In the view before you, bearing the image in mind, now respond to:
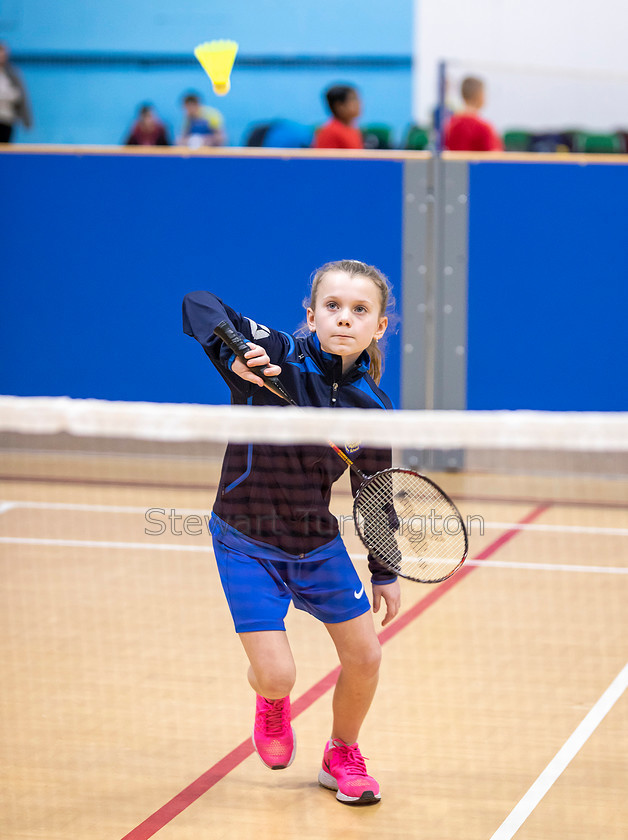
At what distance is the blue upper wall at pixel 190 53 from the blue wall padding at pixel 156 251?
24.1 feet

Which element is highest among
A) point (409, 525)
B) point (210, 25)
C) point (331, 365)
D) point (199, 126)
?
point (210, 25)

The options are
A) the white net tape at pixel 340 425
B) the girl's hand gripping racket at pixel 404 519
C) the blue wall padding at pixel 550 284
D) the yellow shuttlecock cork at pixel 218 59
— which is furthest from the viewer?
the blue wall padding at pixel 550 284

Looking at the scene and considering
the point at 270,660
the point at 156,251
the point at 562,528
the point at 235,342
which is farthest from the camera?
the point at 156,251

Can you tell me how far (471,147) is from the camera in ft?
24.6

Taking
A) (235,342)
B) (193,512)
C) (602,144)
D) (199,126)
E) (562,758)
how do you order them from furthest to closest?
(199,126) < (602,144) < (193,512) < (562,758) < (235,342)

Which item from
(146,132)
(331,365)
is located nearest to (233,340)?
(331,365)

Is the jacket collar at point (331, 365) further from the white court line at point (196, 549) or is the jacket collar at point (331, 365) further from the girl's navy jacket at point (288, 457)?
the white court line at point (196, 549)

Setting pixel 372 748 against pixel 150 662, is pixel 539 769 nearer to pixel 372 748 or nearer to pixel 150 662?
pixel 372 748

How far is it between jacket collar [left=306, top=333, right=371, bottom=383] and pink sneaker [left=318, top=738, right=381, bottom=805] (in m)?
0.96

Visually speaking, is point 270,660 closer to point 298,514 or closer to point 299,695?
point 298,514

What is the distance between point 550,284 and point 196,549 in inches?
113

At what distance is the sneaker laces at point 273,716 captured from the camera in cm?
289

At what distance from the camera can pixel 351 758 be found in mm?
2969

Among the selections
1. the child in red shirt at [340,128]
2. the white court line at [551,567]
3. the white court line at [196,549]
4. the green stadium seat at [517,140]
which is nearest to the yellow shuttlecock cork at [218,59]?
the white court line at [196,549]
